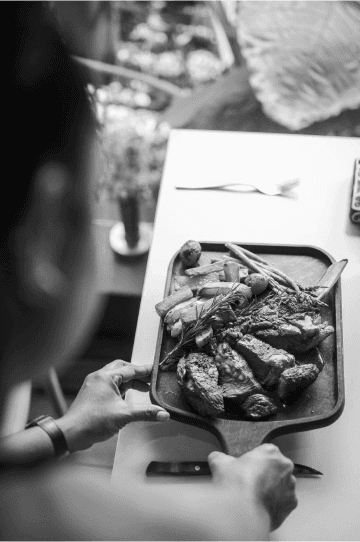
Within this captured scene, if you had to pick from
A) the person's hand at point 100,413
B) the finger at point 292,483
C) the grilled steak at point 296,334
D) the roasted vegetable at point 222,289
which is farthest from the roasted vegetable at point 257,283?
the finger at point 292,483

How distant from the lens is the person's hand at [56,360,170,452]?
139 cm

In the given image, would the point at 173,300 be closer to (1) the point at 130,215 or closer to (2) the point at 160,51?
(1) the point at 130,215

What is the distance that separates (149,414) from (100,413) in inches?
4.2

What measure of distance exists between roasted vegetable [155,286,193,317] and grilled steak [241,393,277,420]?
0.33 m

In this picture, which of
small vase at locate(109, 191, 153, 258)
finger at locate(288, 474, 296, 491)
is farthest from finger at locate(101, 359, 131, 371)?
small vase at locate(109, 191, 153, 258)

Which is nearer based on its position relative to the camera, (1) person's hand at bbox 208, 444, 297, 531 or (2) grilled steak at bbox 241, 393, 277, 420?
(1) person's hand at bbox 208, 444, 297, 531

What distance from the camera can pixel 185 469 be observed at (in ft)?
4.61

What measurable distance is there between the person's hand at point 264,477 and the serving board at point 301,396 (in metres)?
0.04

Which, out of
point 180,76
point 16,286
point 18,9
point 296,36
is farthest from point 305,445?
point 180,76

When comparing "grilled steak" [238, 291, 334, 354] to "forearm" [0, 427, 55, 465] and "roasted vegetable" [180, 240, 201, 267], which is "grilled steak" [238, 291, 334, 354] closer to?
"roasted vegetable" [180, 240, 201, 267]

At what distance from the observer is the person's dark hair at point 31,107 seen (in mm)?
717

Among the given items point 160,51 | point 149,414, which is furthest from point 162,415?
point 160,51

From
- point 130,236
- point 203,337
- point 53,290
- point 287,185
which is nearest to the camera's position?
point 53,290

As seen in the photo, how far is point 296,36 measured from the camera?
2.47 meters
